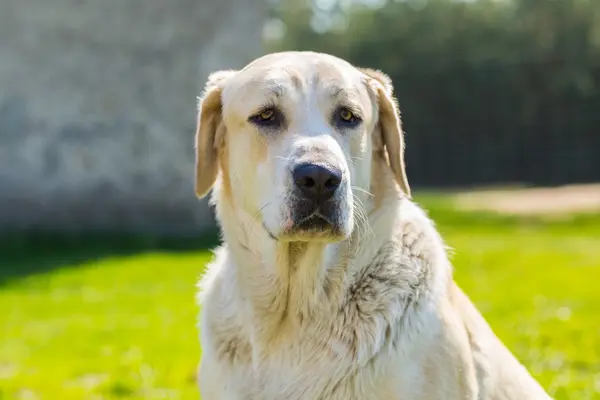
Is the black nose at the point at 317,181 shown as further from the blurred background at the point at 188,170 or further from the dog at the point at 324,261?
the blurred background at the point at 188,170

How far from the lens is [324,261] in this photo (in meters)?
3.37

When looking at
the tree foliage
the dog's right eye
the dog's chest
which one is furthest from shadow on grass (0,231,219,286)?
the tree foliage

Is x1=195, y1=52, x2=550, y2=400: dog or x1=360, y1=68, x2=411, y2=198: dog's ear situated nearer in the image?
x1=195, y1=52, x2=550, y2=400: dog

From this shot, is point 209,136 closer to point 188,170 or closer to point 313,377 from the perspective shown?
point 313,377

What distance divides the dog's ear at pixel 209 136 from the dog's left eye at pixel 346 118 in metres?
0.50

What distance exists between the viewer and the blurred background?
714 cm

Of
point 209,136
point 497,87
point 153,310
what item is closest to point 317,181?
point 209,136

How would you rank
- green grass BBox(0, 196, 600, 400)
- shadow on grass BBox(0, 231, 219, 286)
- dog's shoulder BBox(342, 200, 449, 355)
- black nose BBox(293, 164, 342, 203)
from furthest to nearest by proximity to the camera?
shadow on grass BBox(0, 231, 219, 286) → green grass BBox(0, 196, 600, 400) → dog's shoulder BBox(342, 200, 449, 355) → black nose BBox(293, 164, 342, 203)

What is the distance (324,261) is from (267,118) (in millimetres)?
558

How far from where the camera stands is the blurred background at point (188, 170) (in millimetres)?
7137

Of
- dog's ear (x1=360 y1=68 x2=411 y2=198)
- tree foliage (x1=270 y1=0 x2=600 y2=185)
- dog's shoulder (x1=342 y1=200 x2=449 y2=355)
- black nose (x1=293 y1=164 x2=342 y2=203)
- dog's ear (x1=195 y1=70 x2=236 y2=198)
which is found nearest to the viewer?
black nose (x1=293 y1=164 x2=342 y2=203)

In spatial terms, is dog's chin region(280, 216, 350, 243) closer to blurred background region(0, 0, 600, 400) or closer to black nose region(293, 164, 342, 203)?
black nose region(293, 164, 342, 203)

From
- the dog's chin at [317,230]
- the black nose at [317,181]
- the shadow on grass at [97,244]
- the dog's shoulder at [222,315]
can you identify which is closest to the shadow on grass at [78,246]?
the shadow on grass at [97,244]

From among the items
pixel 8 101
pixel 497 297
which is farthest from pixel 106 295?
pixel 8 101
